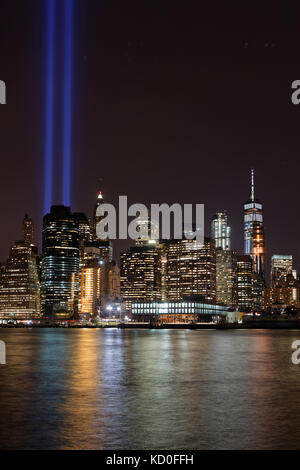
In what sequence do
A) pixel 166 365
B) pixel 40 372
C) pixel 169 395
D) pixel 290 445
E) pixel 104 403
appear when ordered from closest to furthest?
1. pixel 290 445
2. pixel 104 403
3. pixel 169 395
4. pixel 40 372
5. pixel 166 365

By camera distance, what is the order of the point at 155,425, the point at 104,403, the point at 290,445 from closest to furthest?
the point at 290,445, the point at 155,425, the point at 104,403

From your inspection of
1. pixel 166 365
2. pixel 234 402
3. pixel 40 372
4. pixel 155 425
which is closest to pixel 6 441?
pixel 155 425

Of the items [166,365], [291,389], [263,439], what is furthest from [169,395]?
[166,365]

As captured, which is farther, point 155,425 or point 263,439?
point 155,425

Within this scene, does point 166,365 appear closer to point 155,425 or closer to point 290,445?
point 155,425

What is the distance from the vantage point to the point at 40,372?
191 ft

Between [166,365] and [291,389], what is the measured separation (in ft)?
76.5

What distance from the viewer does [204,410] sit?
1382 inches

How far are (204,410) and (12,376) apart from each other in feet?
81.4

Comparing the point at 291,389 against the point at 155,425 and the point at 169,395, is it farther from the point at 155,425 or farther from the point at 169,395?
the point at 155,425
